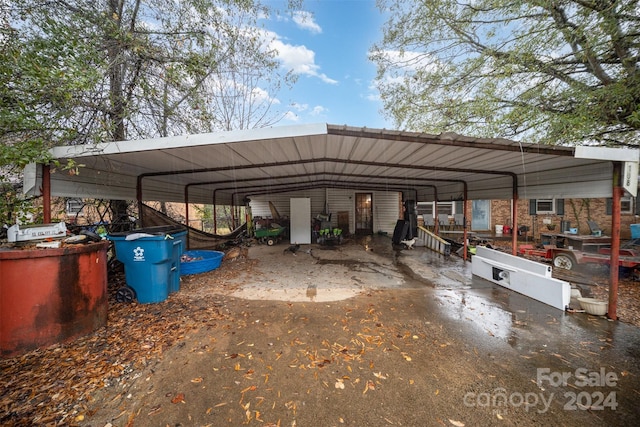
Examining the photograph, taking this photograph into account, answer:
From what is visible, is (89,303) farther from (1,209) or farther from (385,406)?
(385,406)

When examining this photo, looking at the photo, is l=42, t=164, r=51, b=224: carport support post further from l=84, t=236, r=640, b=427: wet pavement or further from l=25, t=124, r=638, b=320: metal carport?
l=84, t=236, r=640, b=427: wet pavement

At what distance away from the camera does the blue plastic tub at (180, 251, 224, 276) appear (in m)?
4.79

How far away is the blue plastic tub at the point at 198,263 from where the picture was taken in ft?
15.7

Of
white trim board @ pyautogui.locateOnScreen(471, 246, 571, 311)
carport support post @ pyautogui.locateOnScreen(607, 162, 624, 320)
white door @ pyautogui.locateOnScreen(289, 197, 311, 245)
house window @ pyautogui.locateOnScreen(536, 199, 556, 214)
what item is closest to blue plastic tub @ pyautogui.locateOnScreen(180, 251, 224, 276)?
white door @ pyautogui.locateOnScreen(289, 197, 311, 245)

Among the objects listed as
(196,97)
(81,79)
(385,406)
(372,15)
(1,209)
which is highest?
(372,15)

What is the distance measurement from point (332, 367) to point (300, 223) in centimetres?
768

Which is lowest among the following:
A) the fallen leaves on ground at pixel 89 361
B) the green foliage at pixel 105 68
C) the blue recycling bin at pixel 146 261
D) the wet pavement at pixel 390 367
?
the wet pavement at pixel 390 367

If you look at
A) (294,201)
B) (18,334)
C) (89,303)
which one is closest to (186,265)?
(89,303)

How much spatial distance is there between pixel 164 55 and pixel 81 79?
8.19 ft

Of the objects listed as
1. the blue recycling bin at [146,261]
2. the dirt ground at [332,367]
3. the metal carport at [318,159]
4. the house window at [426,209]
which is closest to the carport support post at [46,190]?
the metal carport at [318,159]

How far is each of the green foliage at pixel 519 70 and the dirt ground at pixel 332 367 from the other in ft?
13.4

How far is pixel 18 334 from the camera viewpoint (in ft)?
6.89

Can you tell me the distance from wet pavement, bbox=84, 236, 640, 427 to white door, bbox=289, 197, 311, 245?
586 cm

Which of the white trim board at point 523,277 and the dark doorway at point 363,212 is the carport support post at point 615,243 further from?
the dark doorway at point 363,212
